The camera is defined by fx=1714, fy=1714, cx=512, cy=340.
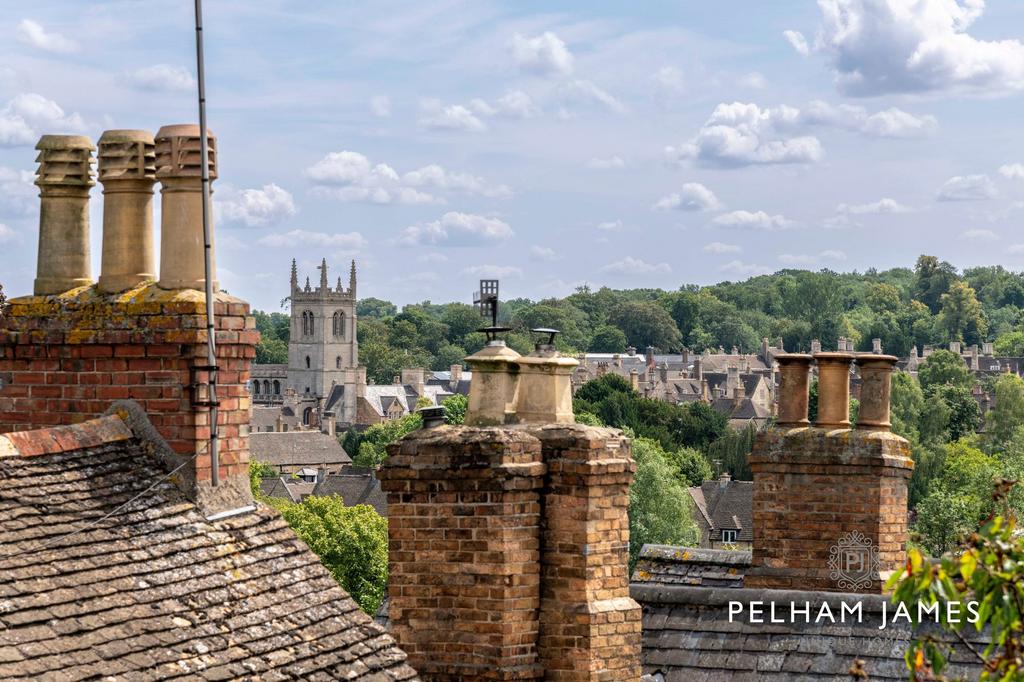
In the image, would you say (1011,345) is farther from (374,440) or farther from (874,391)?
(874,391)

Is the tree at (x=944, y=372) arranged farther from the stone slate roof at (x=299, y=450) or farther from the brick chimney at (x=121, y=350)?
the brick chimney at (x=121, y=350)

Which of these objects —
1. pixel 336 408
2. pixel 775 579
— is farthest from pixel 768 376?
pixel 775 579

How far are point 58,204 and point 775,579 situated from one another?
627 centimetres

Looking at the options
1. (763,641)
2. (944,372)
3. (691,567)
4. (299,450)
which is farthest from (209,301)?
(944,372)

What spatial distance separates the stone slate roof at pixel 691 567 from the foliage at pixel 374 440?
7795 cm

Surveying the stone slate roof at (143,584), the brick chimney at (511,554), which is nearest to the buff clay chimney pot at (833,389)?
the brick chimney at (511,554)

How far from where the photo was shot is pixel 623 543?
9258 mm

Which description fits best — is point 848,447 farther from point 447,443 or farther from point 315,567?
point 315,567

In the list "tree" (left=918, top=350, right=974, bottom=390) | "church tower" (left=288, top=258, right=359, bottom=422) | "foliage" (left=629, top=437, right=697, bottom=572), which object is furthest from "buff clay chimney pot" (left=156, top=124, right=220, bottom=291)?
"church tower" (left=288, top=258, right=359, bottom=422)

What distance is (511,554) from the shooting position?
8891 mm

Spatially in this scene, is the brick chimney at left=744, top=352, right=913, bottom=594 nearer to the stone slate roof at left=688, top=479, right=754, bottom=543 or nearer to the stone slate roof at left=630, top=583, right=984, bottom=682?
the stone slate roof at left=630, top=583, right=984, bottom=682

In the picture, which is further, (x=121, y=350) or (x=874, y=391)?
(x=874, y=391)

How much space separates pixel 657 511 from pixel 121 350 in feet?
178

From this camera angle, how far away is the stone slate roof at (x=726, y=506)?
69.6 m
